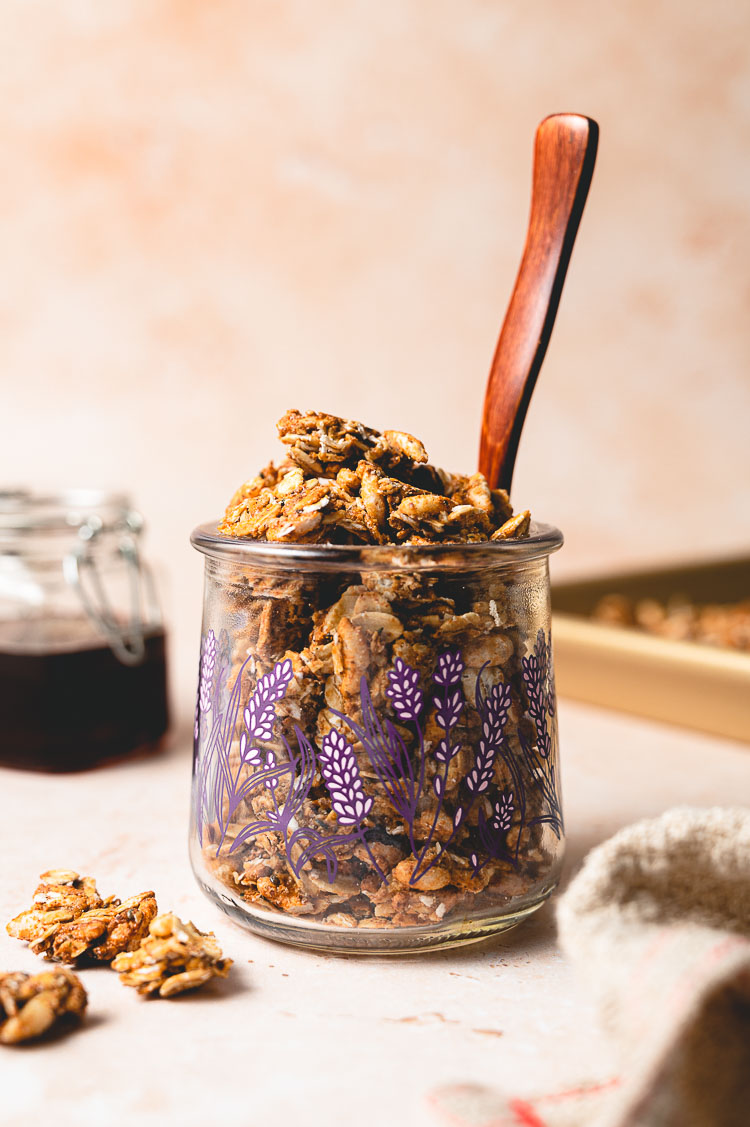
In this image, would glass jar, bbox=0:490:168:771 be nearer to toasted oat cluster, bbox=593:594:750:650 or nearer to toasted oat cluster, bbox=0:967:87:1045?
toasted oat cluster, bbox=0:967:87:1045

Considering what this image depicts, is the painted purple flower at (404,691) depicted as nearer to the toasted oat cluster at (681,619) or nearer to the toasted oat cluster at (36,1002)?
the toasted oat cluster at (36,1002)

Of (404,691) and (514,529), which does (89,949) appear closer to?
(404,691)

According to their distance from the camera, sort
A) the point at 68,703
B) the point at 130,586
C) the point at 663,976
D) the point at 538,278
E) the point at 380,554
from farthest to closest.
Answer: the point at 130,586 < the point at 68,703 < the point at 538,278 < the point at 380,554 < the point at 663,976

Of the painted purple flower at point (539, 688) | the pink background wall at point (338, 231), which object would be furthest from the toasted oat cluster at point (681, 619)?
the painted purple flower at point (539, 688)

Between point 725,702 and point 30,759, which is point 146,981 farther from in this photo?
point 725,702

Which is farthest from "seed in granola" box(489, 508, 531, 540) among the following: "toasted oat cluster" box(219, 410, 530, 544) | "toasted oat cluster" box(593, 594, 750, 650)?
"toasted oat cluster" box(593, 594, 750, 650)

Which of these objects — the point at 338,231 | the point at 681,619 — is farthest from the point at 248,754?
the point at 338,231

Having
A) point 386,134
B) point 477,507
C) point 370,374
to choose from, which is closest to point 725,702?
point 477,507
